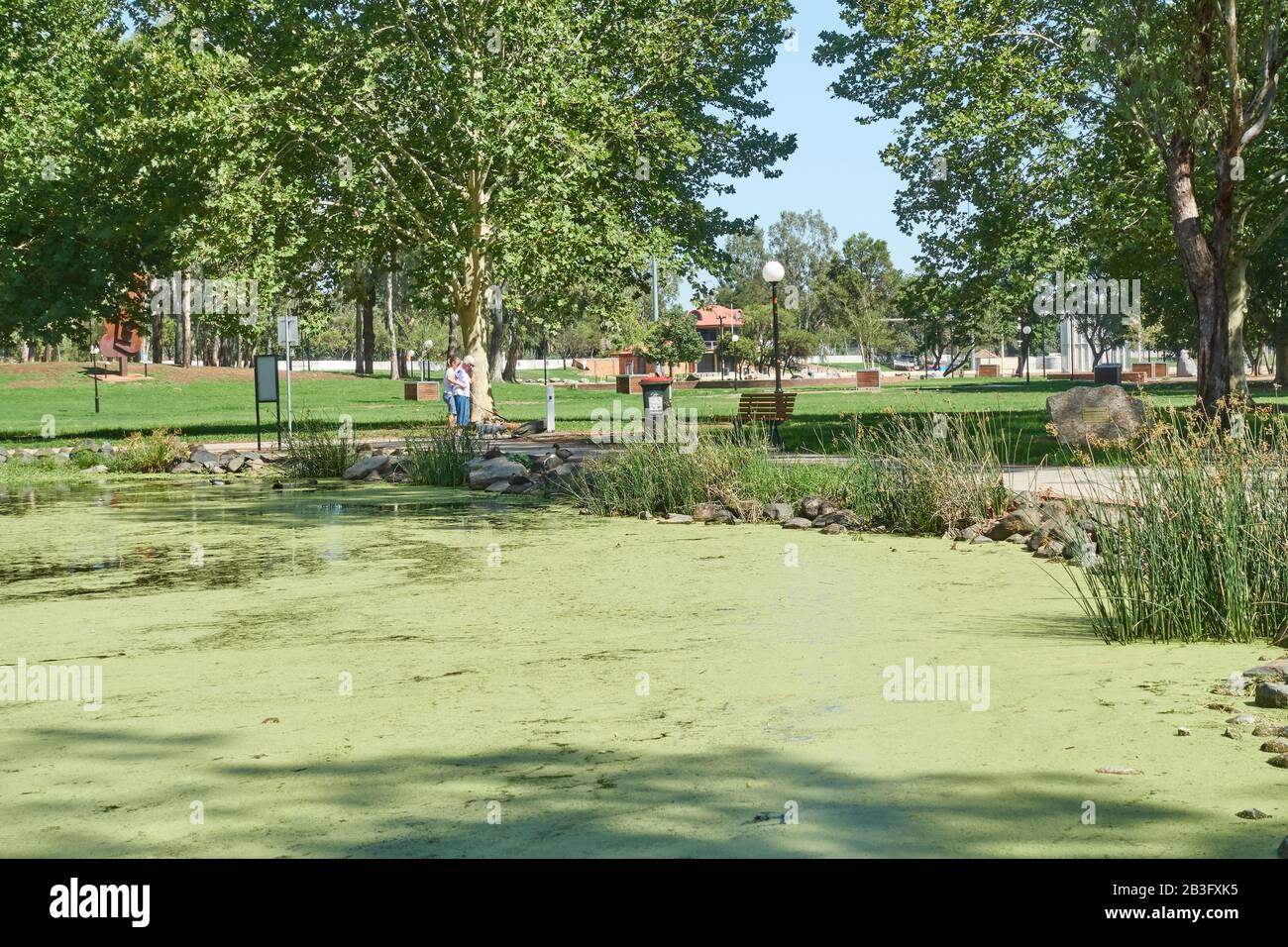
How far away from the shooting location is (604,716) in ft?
21.2

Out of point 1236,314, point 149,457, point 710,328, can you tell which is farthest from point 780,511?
point 710,328

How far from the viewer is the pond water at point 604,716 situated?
478 centimetres

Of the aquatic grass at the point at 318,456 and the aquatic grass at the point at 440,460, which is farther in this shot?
the aquatic grass at the point at 318,456

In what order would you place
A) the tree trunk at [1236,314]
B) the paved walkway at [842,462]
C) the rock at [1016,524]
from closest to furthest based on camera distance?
the rock at [1016,524] < the paved walkway at [842,462] < the tree trunk at [1236,314]

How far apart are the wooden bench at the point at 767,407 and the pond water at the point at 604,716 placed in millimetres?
10420

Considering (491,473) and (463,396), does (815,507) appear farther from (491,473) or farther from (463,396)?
(463,396)

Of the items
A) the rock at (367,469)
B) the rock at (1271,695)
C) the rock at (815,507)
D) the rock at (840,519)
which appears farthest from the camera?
the rock at (367,469)

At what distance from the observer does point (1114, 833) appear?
15.0ft

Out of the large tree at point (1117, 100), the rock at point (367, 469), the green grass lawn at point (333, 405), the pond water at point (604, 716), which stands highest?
the large tree at point (1117, 100)

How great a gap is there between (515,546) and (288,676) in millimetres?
5549

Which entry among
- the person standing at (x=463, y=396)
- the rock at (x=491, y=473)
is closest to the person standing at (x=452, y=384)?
the person standing at (x=463, y=396)

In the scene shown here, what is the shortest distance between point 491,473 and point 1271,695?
13.7 m

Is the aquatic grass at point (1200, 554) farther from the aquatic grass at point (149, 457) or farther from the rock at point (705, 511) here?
the aquatic grass at point (149, 457)
